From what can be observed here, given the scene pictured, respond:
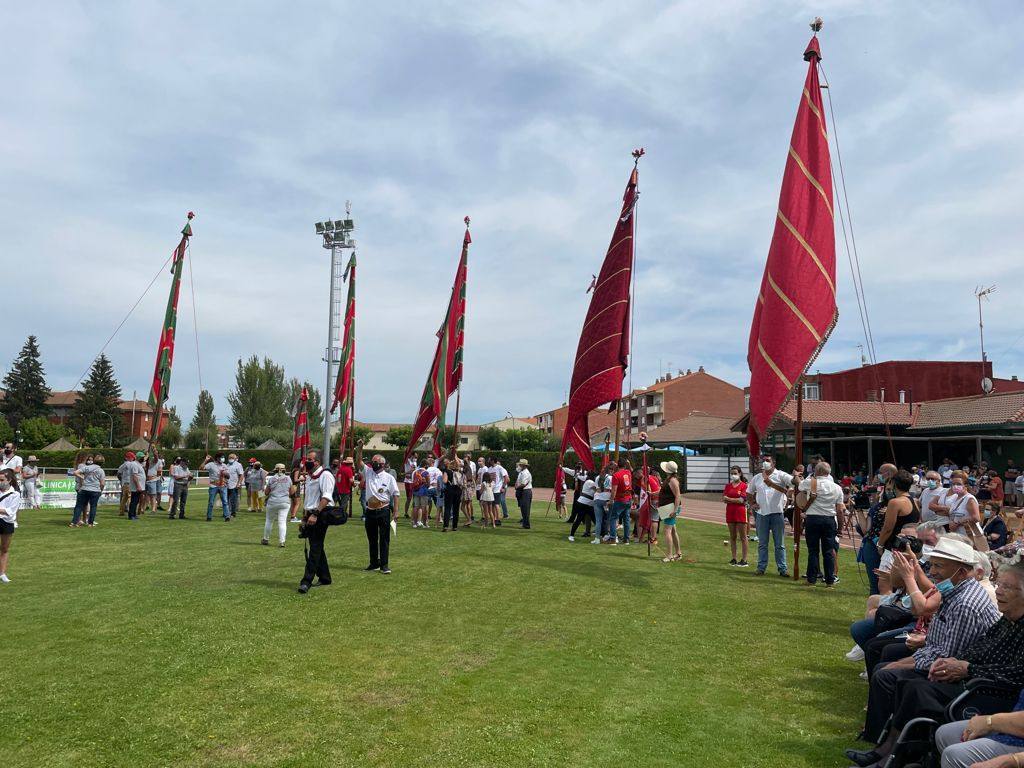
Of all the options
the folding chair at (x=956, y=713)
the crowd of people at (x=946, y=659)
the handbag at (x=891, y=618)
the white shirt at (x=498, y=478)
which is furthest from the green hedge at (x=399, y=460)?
the folding chair at (x=956, y=713)

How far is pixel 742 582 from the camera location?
10.6m

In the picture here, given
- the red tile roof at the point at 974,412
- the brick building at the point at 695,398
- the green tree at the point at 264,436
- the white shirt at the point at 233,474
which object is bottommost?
the white shirt at the point at 233,474

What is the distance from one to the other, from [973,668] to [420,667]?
407cm

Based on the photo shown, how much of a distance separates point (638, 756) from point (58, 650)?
525cm

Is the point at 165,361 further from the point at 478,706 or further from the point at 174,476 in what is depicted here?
the point at 478,706

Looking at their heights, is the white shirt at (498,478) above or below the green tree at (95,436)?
below

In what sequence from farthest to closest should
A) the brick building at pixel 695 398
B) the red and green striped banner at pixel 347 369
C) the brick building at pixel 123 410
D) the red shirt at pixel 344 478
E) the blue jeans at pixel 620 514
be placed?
the brick building at pixel 123 410 → the brick building at pixel 695 398 → the red and green striped banner at pixel 347 369 → the red shirt at pixel 344 478 → the blue jeans at pixel 620 514

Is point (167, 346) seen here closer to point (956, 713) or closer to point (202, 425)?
point (956, 713)

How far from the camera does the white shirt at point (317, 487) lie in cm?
983

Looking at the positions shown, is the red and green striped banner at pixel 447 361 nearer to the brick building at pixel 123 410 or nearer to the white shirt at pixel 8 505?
the white shirt at pixel 8 505

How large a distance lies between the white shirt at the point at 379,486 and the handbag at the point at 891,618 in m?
6.68

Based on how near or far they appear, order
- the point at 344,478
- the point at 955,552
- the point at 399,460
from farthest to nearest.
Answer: the point at 399,460, the point at 344,478, the point at 955,552

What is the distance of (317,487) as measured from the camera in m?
9.96

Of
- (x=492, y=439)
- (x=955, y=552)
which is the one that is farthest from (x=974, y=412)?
(x=492, y=439)
